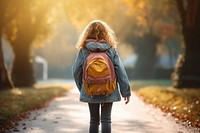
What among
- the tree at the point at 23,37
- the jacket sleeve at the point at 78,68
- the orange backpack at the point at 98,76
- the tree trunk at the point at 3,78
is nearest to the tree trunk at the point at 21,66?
the tree at the point at 23,37

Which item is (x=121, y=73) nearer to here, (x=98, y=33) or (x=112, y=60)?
(x=112, y=60)

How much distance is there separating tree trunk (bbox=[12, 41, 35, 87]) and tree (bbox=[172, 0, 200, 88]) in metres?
10.7

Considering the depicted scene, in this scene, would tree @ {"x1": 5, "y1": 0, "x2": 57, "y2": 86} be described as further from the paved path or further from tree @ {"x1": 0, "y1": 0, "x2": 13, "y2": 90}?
the paved path

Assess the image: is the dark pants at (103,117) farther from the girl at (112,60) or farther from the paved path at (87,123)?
the paved path at (87,123)

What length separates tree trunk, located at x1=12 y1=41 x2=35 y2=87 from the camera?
28.3 meters

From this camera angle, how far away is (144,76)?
162 feet

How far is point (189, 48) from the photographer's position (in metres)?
22.4

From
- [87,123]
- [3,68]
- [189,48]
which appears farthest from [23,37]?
[87,123]

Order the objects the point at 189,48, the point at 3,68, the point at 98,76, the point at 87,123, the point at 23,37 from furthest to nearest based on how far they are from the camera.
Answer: the point at 23,37 < the point at 189,48 < the point at 3,68 < the point at 87,123 < the point at 98,76

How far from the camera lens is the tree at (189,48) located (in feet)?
71.8

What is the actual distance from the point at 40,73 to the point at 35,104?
45.1m

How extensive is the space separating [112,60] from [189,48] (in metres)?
16.9

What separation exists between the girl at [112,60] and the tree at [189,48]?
53.5ft

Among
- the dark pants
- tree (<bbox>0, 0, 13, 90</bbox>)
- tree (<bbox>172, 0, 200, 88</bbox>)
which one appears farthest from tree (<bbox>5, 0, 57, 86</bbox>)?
the dark pants
